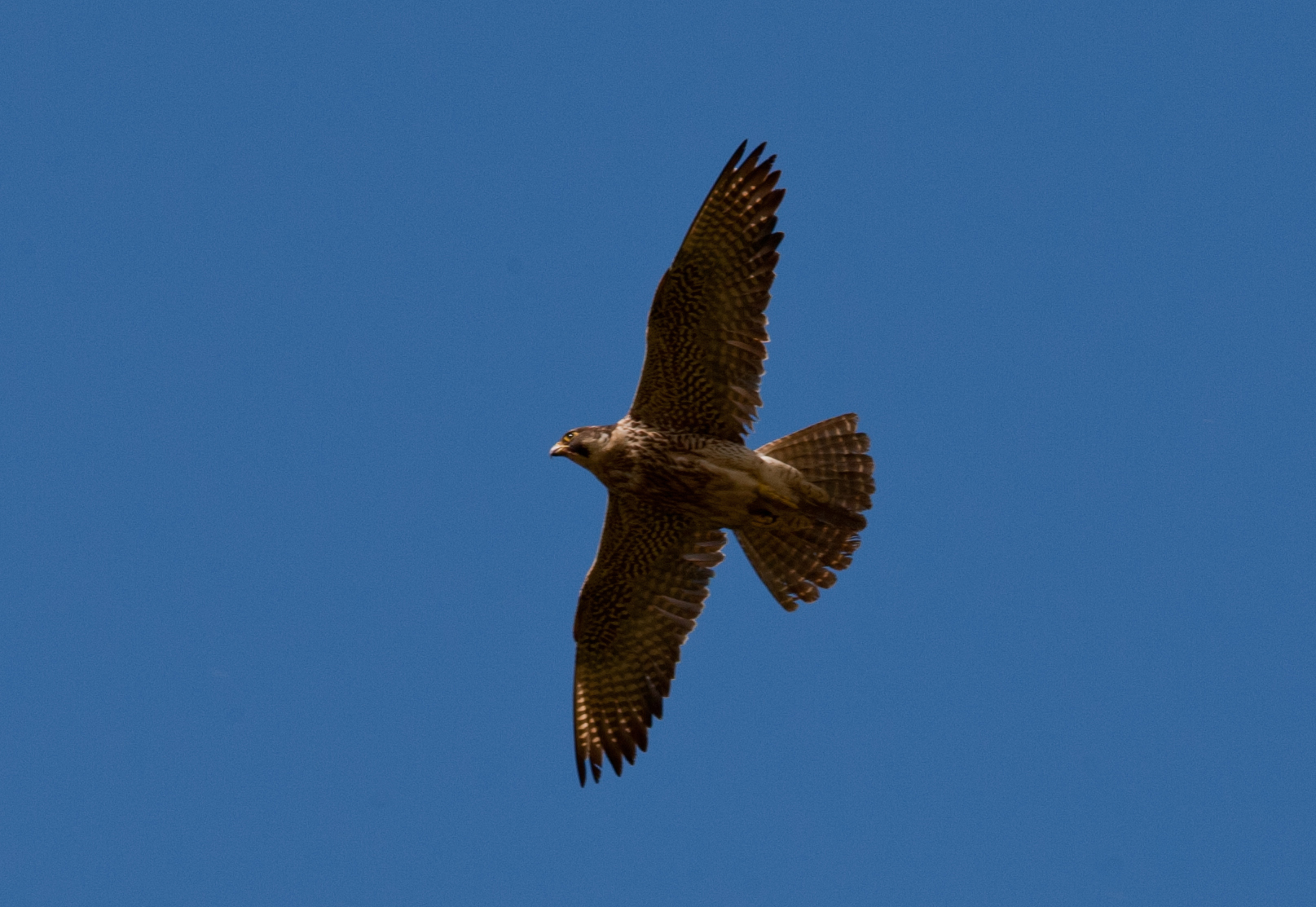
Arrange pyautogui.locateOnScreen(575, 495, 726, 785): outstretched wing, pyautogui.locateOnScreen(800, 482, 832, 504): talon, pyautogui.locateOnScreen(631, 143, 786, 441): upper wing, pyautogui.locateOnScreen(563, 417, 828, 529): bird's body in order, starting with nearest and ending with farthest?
pyautogui.locateOnScreen(631, 143, 786, 441): upper wing, pyautogui.locateOnScreen(563, 417, 828, 529): bird's body, pyautogui.locateOnScreen(800, 482, 832, 504): talon, pyautogui.locateOnScreen(575, 495, 726, 785): outstretched wing

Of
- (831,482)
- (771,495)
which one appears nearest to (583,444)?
(771,495)

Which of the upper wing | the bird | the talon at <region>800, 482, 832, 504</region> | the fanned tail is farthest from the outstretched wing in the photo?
the upper wing

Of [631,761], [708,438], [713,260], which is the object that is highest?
[713,260]

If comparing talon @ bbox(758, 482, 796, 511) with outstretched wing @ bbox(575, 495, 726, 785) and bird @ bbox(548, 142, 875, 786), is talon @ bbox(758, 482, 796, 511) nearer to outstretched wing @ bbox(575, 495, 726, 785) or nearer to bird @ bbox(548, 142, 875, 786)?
bird @ bbox(548, 142, 875, 786)

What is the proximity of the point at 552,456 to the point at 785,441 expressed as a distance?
1.73 meters

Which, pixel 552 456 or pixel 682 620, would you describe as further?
pixel 682 620

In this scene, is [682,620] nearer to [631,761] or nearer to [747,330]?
[631,761]

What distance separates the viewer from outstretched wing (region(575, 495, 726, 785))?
13.9 metres

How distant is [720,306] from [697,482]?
1281mm

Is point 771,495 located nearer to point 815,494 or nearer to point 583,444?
point 815,494

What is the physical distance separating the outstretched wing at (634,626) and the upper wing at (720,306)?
1303 millimetres

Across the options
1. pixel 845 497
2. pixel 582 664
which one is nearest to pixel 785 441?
pixel 845 497

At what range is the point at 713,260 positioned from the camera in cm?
1270

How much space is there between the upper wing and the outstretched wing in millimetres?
1303
